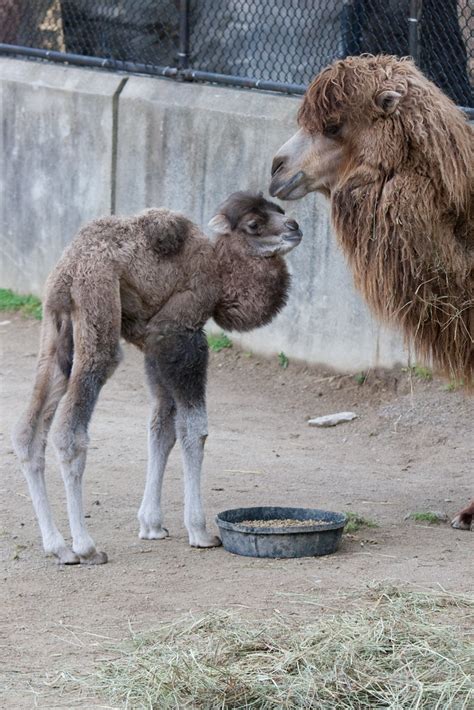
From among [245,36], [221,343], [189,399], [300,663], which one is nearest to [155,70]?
[245,36]

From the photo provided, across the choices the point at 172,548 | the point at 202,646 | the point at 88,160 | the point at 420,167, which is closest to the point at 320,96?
the point at 420,167

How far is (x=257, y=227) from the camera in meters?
5.33

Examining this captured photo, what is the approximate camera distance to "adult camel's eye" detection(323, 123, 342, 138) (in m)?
5.00

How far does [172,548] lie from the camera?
5.19 m

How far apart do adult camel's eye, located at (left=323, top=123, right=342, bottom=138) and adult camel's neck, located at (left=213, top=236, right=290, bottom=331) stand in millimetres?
621

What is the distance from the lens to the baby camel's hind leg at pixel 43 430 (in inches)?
196

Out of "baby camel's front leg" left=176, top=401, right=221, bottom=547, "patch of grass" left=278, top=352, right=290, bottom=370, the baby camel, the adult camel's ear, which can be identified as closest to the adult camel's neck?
the baby camel

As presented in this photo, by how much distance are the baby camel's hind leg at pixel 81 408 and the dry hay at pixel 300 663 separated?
0.89 m

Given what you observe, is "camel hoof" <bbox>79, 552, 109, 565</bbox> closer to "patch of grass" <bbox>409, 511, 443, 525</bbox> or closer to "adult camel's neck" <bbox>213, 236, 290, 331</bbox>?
"adult camel's neck" <bbox>213, 236, 290, 331</bbox>

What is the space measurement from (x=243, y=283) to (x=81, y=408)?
3.08ft

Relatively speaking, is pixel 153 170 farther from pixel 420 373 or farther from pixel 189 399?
pixel 189 399

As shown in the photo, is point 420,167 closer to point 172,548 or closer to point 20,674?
point 172,548

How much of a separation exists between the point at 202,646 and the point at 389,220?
1928mm

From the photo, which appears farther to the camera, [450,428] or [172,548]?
[450,428]
